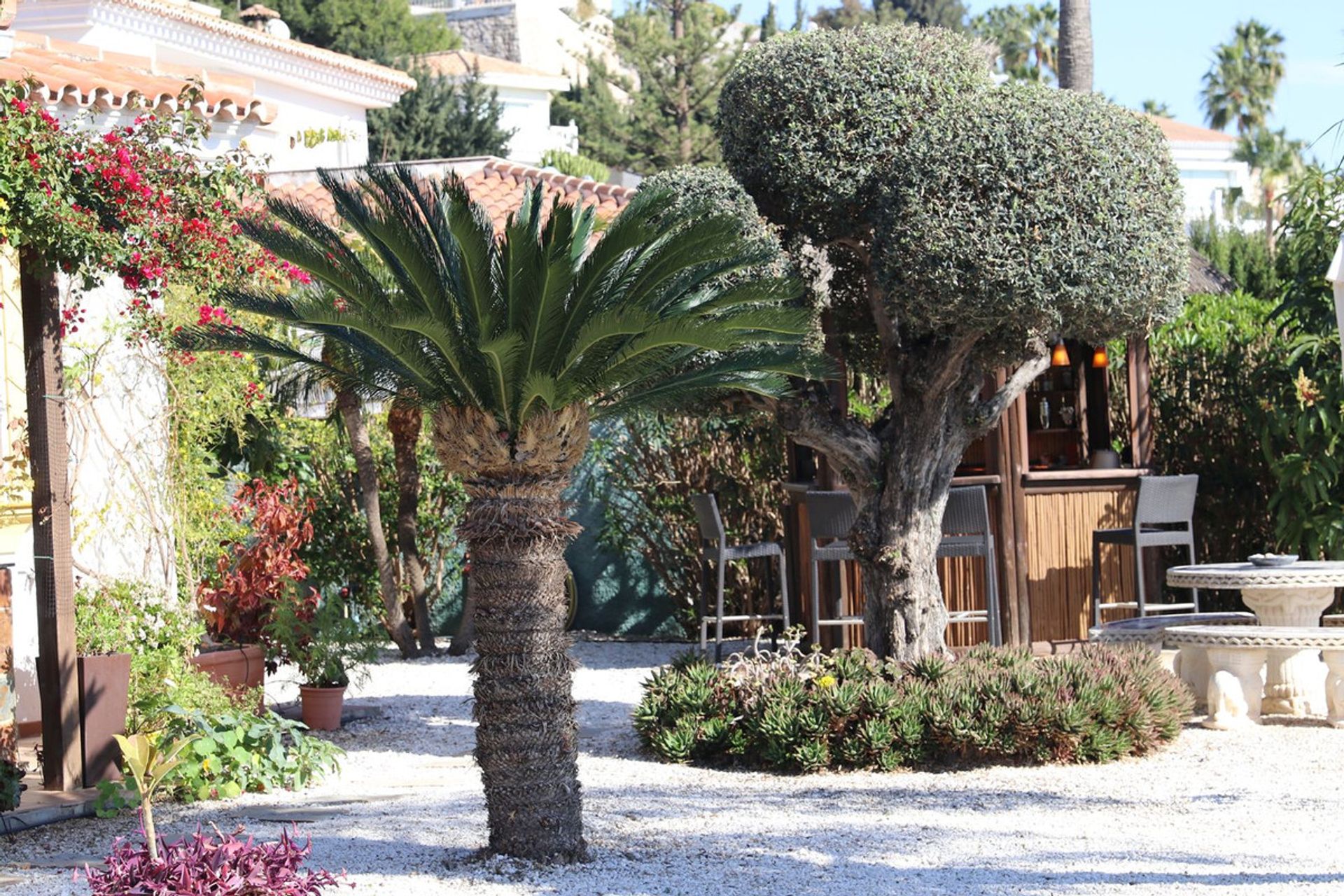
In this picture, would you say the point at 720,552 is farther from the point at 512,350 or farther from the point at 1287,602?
the point at 512,350

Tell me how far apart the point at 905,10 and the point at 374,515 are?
42305 millimetres

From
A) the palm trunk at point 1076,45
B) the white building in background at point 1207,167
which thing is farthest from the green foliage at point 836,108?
the white building in background at point 1207,167

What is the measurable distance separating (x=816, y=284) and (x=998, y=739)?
266cm

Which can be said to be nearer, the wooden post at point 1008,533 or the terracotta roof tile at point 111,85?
the terracotta roof tile at point 111,85

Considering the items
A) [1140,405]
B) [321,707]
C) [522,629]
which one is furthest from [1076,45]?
[522,629]

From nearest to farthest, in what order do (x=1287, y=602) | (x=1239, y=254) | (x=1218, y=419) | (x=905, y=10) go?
(x=1287, y=602) < (x=1218, y=419) < (x=1239, y=254) < (x=905, y=10)

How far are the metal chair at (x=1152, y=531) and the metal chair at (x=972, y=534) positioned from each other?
41.1 inches

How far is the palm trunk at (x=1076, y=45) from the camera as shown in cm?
1229

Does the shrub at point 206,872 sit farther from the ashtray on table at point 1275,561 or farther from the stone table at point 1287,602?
the ashtray on table at point 1275,561

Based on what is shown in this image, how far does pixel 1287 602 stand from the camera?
365 inches

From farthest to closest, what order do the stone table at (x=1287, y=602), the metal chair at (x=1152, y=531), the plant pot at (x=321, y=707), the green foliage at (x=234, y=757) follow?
the metal chair at (x=1152, y=531)
the plant pot at (x=321, y=707)
the stone table at (x=1287, y=602)
the green foliage at (x=234, y=757)

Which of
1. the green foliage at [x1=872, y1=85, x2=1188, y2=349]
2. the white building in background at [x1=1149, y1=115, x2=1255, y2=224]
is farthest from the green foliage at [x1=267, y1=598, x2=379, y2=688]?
the white building in background at [x1=1149, y1=115, x2=1255, y2=224]

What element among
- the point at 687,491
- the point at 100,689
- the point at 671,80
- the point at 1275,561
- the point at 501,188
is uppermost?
the point at 671,80

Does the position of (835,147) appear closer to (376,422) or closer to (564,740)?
(564,740)
